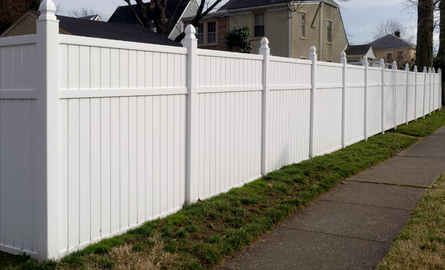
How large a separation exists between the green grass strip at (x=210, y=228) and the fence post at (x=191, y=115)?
27 cm

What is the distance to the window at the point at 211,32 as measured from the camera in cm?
3167

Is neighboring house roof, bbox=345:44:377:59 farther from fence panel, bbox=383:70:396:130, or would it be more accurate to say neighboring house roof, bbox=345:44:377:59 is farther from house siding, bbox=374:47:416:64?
house siding, bbox=374:47:416:64

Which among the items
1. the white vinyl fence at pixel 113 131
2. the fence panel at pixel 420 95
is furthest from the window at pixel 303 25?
the white vinyl fence at pixel 113 131

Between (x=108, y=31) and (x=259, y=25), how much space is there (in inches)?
669

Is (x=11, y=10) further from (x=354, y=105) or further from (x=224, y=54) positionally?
(x=224, y=54)

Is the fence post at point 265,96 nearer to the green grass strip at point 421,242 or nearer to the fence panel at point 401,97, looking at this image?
the green grass strip at point 421,242

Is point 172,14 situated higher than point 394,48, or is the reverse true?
point 394,48

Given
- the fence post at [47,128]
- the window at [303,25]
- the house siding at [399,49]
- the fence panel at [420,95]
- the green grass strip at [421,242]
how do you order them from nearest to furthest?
the fence post at [47,128] < the green grass strip at [421,242] < the fence panel at [420,95] < the window at [303,25] < the house siding at [399,49]

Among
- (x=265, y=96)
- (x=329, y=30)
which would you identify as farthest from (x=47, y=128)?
(x=329, y=30)

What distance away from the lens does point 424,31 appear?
2591cm

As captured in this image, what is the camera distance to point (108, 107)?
4352mm

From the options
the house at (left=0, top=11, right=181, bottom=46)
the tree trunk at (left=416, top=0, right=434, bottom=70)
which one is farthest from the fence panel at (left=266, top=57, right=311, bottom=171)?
the tree trunk at (left=416, top=0, right=434, bottom=70)

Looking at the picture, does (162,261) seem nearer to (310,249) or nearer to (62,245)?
(62,245)

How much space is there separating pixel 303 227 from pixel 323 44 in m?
27.8
